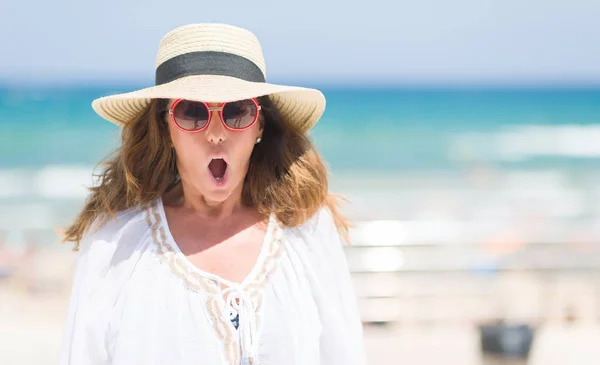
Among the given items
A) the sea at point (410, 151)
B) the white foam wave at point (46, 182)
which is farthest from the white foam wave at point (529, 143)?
the white foam wave at point (46, 182)

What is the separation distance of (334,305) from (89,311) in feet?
2.23

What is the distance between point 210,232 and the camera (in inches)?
104

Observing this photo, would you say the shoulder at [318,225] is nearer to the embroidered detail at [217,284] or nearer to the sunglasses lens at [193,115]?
the embroidered detail at [217,284]

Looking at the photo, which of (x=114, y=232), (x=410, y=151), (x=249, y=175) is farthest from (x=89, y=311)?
(x=410, y=151)

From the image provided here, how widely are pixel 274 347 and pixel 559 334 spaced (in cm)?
511

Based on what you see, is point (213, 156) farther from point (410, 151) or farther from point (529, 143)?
point (529, 143)

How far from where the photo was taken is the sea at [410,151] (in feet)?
45.4

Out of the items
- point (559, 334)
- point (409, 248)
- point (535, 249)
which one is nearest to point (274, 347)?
point (559, 334)

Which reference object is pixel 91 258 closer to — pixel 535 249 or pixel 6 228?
pixel 535 249

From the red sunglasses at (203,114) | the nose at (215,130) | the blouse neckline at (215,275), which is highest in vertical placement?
the red sunglasses at (203,114)

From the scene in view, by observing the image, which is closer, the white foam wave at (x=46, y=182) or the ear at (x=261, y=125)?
the ear at (x=261, y=125)

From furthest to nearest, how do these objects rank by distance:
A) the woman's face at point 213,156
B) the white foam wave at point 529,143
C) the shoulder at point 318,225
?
the white foam wave at point 529,143 < the shoulder at point 318,225 < the woman's face at point 213,156

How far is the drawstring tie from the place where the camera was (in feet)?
7.84

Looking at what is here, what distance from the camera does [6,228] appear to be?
39.9ft
